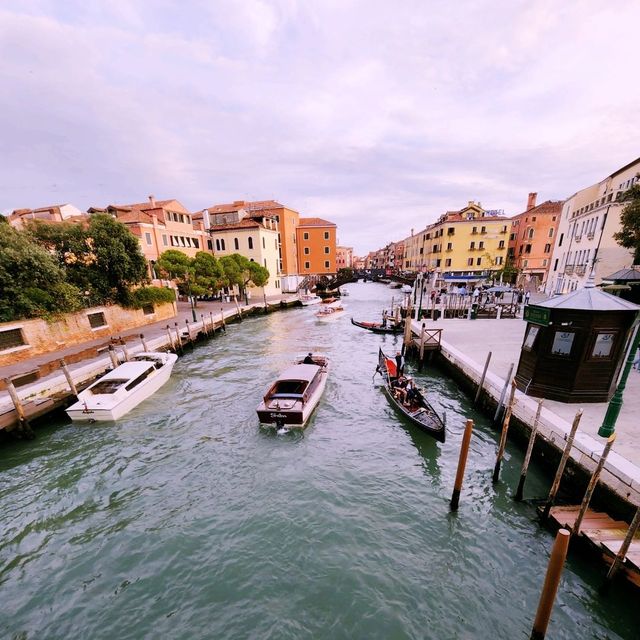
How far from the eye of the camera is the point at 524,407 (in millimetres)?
9859

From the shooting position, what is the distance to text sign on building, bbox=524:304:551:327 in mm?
9805

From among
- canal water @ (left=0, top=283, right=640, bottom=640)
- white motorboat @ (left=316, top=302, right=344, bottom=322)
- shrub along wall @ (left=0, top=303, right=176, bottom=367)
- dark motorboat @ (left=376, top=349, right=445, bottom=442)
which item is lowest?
white motorboat @ (left=316, top=302, right=344, bottom=322)

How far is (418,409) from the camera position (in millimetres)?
11234

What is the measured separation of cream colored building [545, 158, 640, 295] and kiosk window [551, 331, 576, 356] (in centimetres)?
1540

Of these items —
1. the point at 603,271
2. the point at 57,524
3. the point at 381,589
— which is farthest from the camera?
the point at 603,271

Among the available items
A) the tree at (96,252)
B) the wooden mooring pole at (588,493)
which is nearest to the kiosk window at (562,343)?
the wooden mooring pole at (588,493)

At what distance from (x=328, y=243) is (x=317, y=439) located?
4772cm

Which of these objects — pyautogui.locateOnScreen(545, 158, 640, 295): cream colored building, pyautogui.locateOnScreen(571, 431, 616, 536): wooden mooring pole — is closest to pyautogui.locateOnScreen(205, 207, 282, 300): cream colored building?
pyautogui.locateOnScreen(545, 158, 640, 295): cream colored building

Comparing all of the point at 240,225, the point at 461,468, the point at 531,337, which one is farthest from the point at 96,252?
the point at 531,337

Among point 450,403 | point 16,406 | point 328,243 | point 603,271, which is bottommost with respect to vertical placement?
point 450,403

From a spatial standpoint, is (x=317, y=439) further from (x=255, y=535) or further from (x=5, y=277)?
(x=5, y=277)

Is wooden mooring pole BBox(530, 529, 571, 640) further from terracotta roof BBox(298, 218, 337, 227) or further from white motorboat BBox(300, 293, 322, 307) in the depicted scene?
terracotta roof BBox(298, 218, 337, 227)

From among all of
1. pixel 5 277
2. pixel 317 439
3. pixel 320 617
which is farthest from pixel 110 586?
pixel 5 277

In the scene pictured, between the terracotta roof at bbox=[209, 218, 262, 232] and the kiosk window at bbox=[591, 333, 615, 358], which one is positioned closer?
the kiosk window at bbox=[591, 333, 615, 358]
